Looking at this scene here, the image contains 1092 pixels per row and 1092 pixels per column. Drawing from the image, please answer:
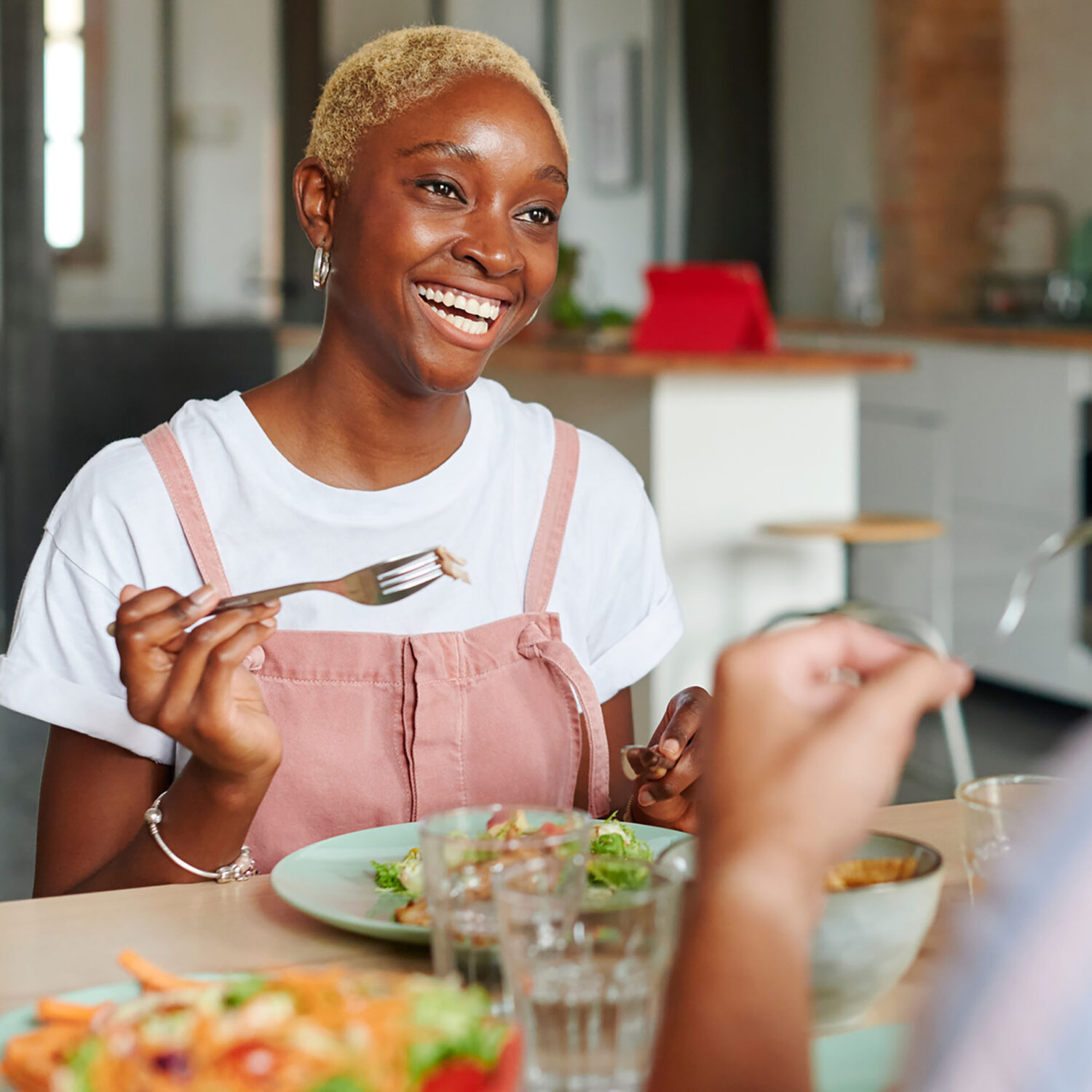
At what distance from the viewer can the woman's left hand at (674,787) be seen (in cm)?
104

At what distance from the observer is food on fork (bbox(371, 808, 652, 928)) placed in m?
0.65

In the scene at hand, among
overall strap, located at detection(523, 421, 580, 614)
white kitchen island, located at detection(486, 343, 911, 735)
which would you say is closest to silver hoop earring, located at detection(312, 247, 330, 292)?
overall strap, located at detection(523, 421, 580, 614)

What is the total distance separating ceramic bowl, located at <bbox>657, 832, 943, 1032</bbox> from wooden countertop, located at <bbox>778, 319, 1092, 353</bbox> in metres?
3.32

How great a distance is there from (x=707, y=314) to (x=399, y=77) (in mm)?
2073

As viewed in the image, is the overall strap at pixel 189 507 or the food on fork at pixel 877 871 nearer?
the food on fork at pixel 877 871

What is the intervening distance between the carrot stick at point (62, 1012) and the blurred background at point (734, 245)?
2.23 metres

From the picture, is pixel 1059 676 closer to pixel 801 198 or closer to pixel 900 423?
pixel 900 423

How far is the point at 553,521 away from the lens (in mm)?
1300

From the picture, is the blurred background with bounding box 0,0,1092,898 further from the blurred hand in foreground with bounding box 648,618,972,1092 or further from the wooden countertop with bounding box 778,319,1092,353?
the blurred hand in foreground with bounding box 648,618,972,1092

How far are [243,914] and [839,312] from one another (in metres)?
5.25

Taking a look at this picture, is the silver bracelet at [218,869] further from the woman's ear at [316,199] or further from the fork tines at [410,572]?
the woman's ear at [316,199]

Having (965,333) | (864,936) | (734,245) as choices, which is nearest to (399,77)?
(864,936)

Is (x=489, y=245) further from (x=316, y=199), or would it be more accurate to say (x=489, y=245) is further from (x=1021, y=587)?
(x=1021, y=587)

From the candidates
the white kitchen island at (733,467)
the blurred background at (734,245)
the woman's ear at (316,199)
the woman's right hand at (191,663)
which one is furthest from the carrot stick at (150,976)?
the white kitchen island at (733,467)
